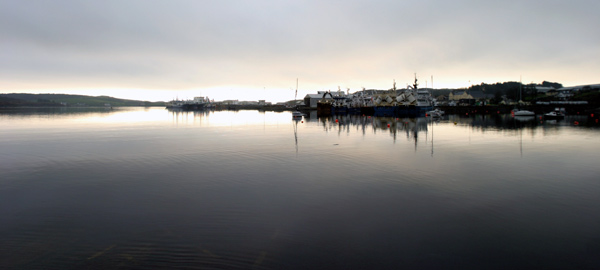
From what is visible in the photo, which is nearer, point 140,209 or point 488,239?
point 488,239

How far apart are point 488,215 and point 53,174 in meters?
17.5

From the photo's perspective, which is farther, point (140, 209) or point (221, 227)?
point (140, 209)

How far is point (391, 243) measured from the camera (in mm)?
7062

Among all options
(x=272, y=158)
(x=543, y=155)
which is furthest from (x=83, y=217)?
(x=543, y=155)

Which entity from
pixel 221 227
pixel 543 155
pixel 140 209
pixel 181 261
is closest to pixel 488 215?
pixel 221 227

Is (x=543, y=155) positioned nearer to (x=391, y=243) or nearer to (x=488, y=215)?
(x=488, y=215)

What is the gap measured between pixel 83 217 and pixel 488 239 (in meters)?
10.6

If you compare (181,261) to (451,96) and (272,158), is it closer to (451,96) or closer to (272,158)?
(272,158)

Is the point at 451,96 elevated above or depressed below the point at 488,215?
above

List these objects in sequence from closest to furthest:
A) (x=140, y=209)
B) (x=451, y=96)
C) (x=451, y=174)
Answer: (x=140, y=209) → (x=451, y=174) → (x=451, y=96)

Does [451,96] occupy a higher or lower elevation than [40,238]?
higher

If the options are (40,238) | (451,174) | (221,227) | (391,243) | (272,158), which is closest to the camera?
(391,243)

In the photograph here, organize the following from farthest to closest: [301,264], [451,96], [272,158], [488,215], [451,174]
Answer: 1. [451,96]
2. [272,158]
3. [451,174]
4. [488,215]
5. [301,264]

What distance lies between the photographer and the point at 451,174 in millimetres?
13602
